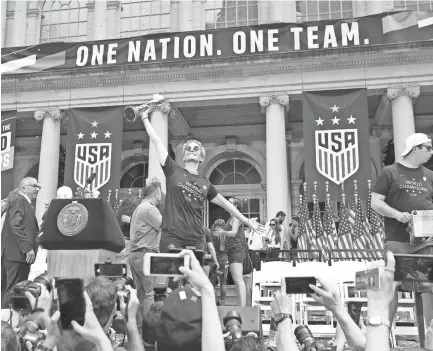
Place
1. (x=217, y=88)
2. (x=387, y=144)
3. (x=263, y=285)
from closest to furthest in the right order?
1. (x=263, y=285)
2. (x=217, y=88)
3. (x=387, y=144)

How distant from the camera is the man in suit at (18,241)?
22.4 ft

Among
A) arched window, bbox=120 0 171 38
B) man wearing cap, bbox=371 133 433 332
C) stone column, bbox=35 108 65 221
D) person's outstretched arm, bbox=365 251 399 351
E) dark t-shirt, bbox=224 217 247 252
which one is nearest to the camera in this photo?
person's outstretched arm, bbox=365 251 399 351

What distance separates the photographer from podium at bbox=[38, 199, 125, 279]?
5395mm

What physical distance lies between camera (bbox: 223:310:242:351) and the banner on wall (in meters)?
14.9

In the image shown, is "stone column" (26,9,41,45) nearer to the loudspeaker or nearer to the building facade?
the building facade

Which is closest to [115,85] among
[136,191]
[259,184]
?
[136,191]

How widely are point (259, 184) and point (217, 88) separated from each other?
5242 mm

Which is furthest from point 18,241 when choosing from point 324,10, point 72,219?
point 324,10

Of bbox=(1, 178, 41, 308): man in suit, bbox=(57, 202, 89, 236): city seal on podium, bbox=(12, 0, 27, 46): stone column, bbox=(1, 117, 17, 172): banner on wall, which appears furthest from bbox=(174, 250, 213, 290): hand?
bbox=(12, 0, 27, 46): stone column

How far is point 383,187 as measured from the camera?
5156 millimetres

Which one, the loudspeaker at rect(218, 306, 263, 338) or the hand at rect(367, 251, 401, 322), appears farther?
the loudspeaker at rect(218, 306, 263, 338)

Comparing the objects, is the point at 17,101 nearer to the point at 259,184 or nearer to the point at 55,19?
the point at 55,19

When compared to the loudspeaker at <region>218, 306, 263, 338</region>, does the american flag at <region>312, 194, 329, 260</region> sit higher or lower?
higher

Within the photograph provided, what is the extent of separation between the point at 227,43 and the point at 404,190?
1253cm
